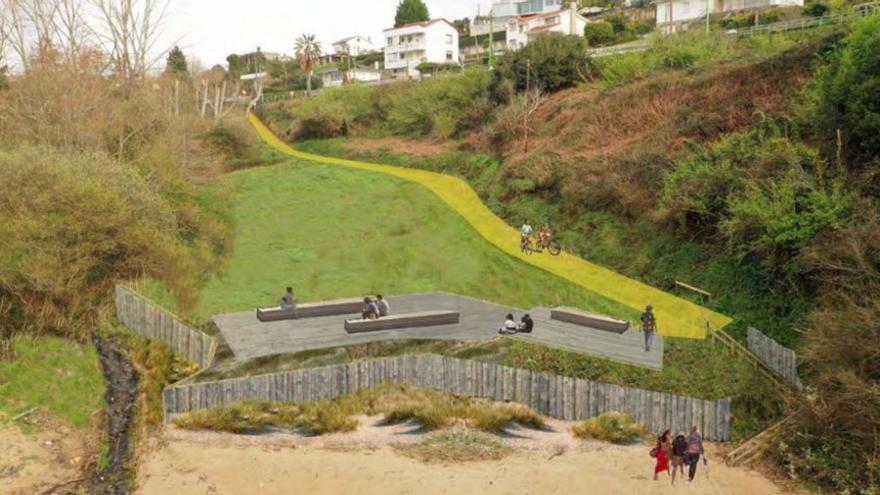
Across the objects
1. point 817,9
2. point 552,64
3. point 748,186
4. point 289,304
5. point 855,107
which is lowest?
point 289,304

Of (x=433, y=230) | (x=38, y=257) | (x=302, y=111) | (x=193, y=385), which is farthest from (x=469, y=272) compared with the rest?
(x=302, y=111)

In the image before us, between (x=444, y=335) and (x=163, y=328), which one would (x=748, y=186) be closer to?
(x=444, y=335)

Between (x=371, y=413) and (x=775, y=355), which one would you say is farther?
(x=775, y=355)

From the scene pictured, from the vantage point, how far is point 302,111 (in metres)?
62.2

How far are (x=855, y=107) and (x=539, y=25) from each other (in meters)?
73.8

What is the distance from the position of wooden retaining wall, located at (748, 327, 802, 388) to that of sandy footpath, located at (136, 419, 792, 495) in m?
3.50

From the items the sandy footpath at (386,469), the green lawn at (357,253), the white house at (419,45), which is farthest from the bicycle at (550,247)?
the white house at (419,45)

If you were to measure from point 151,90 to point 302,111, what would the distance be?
19.5m

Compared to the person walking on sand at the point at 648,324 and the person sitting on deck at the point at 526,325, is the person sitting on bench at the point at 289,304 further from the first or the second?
the person walking on sand at the point at 648,324

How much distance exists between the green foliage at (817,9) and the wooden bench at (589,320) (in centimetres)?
4260

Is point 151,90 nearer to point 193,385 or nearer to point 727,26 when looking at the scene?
point 193,385

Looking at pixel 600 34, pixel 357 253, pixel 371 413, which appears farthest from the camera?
pixel 600 34

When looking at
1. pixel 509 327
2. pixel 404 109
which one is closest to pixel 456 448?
pixel 509 327

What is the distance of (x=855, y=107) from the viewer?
904 inches
